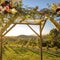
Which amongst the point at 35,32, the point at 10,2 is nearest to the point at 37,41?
the point at 35,32

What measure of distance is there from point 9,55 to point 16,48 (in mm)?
218

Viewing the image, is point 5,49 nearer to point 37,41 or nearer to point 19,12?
point 37,41

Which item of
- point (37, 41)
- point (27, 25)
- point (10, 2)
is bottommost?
point (37, 41)

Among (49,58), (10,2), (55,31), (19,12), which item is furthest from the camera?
(49,58)

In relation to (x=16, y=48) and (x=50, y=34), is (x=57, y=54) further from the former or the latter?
(x=16, y=48)

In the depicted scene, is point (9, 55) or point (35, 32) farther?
point (9, 55)

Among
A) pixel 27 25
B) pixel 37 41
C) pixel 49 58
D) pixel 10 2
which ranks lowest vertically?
pixel 49 58

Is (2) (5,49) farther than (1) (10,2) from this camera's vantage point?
Yes

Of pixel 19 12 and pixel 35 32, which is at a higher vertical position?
pixel 19 12

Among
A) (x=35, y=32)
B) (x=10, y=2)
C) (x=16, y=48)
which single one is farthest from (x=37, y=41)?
(x=10, y=2)

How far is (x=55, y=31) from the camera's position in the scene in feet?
14.5

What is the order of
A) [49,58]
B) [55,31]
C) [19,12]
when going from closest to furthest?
1. [19,12]
2. [55,31]
3. [49,58]

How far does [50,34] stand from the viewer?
4.51 m

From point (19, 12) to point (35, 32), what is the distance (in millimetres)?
1054
